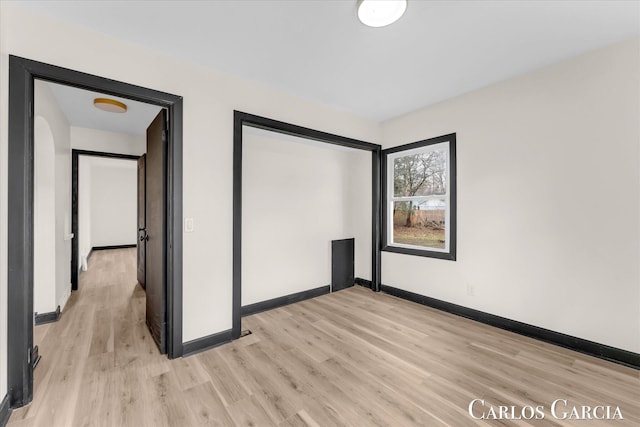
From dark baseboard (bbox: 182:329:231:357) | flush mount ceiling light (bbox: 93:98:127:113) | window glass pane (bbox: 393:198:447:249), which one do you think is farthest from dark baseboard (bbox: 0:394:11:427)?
window glass pane (bbox: 393:198:447:249)

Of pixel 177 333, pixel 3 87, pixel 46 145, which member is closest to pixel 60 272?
pixel 46 145

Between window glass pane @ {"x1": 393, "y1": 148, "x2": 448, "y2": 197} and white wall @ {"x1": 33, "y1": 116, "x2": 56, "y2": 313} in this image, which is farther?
window glass pane @ {"x1": 393, "y1": 148, "x2": 448, "y2": 197}

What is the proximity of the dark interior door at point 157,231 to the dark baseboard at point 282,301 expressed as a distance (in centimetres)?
86

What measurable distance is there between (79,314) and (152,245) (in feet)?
4.86

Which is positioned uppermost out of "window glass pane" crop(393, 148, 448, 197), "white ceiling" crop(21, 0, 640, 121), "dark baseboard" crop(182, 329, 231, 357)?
"white ceiling" crop(21, 0, 640, 121)

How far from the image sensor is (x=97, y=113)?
11.7 feet

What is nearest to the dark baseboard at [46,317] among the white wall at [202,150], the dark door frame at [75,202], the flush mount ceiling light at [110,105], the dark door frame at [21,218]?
the dark door frame at [75,202]

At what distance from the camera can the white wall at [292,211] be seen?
353 centimetres

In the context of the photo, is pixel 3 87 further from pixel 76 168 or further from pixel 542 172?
pixel 542 172

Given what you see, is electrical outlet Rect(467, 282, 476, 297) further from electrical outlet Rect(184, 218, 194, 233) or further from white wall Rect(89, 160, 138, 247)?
white wall Rect(89, 160, 138, 247)

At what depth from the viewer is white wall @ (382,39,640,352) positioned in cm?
218

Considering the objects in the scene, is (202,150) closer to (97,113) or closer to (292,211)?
(292,211)

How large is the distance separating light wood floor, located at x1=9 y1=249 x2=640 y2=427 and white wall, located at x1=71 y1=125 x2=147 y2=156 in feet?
8.33

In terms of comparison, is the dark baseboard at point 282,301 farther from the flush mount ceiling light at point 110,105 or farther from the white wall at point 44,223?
the flush mount ceiling light at point 110,105
